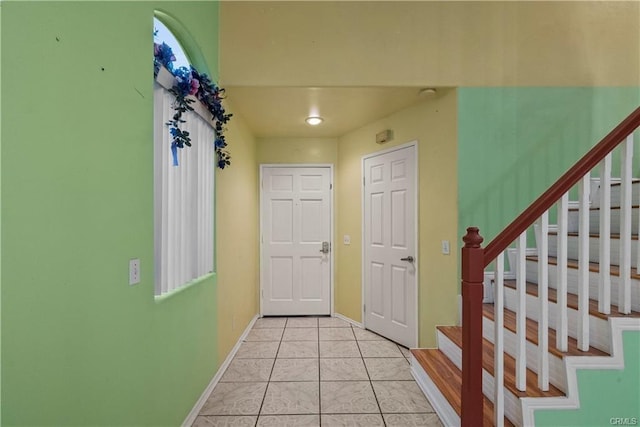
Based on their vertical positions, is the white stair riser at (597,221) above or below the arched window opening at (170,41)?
below

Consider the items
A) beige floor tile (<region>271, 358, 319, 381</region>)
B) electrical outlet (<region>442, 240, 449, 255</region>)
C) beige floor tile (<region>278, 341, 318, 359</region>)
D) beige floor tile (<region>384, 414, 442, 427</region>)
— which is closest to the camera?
beige floor tile (<region>384, 414, 442, 427</region>)

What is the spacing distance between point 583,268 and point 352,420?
157cm

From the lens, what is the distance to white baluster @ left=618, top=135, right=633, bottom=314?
1284 millimetres

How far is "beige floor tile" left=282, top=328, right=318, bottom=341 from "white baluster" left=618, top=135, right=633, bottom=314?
242cm

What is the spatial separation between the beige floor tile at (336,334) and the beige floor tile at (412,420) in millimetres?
1169

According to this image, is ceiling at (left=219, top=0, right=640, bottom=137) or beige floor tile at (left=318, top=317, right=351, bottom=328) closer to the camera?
ceiling at (left=219, top=0, right=640, bottom=137)

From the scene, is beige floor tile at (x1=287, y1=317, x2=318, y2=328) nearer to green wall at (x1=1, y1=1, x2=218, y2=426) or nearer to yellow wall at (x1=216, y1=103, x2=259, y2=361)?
yellow wall at (x1=216, y1=103, x2=259, y2=361)

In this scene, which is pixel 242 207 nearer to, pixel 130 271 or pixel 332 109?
pixel 332 109

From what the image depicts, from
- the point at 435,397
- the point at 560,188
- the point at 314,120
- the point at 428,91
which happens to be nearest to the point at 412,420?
the point at 435,397

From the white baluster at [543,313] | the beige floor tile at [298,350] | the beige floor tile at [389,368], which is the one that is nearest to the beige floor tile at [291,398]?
the beige floor tile at [298,350]

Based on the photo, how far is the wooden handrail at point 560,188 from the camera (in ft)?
4.21

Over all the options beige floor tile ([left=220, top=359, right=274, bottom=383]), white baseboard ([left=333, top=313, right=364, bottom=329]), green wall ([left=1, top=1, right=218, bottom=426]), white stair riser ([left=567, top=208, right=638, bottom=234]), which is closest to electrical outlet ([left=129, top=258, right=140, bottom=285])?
green wall ([left=1, top=1, right=218, bottom=426])

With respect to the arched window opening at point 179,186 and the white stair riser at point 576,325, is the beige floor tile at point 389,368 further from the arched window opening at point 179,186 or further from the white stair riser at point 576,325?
the arched window opening at point 179,186

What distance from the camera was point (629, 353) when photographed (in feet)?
4.20
